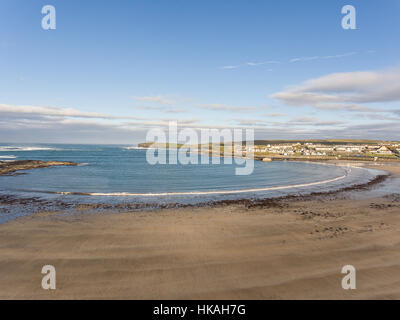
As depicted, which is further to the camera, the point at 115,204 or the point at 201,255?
the point at 115,204

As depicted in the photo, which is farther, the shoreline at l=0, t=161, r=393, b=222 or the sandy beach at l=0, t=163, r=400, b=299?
the shoreline at l=0, t=161, r=393, b=222

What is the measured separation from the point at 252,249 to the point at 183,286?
13.0 feet

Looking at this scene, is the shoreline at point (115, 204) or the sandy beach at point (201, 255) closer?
the sandy beach at point (201, 255)

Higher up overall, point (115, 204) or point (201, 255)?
point (115, 204)

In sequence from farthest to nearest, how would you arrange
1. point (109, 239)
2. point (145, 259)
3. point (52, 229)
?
point (52, 229) → point (109, 239) → point (145, 259)

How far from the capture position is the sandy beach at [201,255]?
274 inches

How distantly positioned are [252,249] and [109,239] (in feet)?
21.9

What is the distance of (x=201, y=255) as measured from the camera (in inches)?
369

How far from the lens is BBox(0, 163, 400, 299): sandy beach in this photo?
696 centimetres

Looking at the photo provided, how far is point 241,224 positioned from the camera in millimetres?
13781
